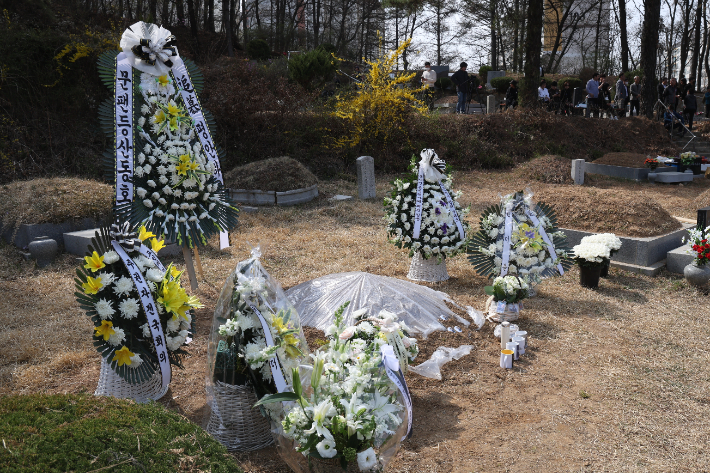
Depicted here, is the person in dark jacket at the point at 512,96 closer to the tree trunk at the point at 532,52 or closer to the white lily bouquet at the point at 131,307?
the tree trunk at the point at 532,52

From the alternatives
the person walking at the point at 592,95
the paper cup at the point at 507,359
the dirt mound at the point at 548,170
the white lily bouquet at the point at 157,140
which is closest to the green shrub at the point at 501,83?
the person walking at the point at 592,95

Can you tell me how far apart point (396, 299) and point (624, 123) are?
50.8ft

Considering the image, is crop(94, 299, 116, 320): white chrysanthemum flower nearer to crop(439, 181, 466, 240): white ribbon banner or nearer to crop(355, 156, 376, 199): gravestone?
crop(439, 181, 466, 240): white ribbon banner

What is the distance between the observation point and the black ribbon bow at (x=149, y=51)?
18.1 feet

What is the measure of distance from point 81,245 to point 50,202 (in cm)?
109

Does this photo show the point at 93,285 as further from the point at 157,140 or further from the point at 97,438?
the point at 157,140

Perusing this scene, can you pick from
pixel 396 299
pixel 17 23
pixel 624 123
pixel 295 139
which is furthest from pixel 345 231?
pixel 624 123

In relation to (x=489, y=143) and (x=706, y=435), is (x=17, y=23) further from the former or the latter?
(x=706, y=435)

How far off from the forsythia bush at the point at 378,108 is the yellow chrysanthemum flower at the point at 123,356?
1082 centimetres

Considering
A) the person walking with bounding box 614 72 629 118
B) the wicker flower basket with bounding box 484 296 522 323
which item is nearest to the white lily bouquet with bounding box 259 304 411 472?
the wicker flower basket with bounding box 484 296 522 323

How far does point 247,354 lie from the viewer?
130 inches

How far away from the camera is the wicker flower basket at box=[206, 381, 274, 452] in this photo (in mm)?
3438

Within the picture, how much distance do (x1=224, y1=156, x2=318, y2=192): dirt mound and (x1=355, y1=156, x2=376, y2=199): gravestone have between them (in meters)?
0.99

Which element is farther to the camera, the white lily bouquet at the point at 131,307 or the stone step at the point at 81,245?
the stone step at the point at 81,245
